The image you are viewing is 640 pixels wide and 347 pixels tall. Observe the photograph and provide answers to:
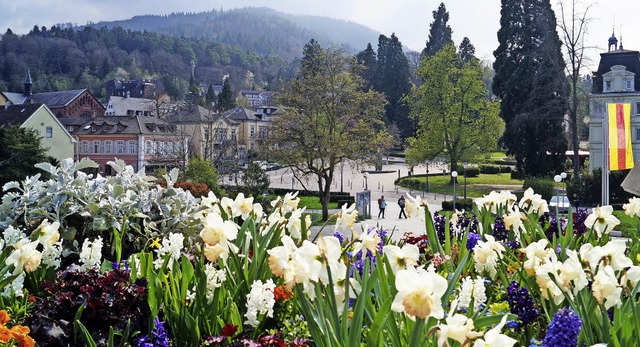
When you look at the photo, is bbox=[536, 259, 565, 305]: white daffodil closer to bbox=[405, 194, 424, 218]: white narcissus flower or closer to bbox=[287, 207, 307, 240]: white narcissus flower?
bbox=[287, 207, 307, 240]: white narcissus flower

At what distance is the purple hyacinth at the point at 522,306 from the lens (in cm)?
347

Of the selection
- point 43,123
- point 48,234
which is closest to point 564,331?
point 48,234

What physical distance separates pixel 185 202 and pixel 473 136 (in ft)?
121

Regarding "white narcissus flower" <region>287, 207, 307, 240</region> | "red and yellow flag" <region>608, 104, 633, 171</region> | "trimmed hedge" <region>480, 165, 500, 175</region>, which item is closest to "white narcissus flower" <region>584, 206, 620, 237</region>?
"white narcissus flower" <region>287, 207, 307, 240</region>

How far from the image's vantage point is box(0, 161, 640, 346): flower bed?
264cm

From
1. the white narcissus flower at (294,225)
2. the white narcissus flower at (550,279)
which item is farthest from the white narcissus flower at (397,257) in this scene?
the white narcissus flower at (294,225)

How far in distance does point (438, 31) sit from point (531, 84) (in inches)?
1410

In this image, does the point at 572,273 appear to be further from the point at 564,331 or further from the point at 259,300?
the point at 259,300

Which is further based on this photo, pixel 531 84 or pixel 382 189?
pixel 382 189

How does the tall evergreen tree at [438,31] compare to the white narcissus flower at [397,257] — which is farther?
the tall evergreen tree at [438,31]

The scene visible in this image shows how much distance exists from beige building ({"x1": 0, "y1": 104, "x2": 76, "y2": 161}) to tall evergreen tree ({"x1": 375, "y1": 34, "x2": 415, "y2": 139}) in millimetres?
36126

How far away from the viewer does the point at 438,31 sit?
245ft

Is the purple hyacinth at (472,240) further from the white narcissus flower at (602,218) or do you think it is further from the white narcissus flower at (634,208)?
the white narcissus flower at (634,208)

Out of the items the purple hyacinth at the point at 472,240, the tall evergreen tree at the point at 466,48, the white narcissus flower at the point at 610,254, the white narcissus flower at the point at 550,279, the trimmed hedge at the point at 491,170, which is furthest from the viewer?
the tall evergreen tree at the point at 466,48
